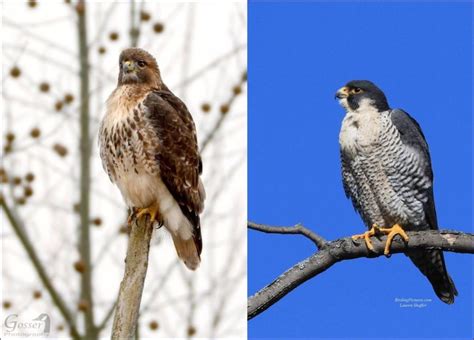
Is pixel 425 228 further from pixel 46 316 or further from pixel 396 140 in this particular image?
pixel 46 316

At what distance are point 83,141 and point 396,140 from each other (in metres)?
2.37

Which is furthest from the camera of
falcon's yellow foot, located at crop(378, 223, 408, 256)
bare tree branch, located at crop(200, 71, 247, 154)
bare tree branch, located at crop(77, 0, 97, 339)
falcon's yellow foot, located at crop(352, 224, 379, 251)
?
falcon's yellow foot, located at crop(378, 223, 408, 256)

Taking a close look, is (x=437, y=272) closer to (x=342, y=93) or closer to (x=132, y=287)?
(x=342, y=93)

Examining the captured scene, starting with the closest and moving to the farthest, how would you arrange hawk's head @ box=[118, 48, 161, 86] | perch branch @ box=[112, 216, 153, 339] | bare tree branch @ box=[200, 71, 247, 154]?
perch branch @ box=[112, 216, 153, 339], bare tree branch @ box=[200, 71, 247, 154], hawk's head @ box=[118, 48, 161, 86]

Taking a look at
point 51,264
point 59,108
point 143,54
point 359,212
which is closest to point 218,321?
point 51,264

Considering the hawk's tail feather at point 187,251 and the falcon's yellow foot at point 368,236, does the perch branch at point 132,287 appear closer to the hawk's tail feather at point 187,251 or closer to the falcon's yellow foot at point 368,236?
the hawk's tail feather at point 187,251

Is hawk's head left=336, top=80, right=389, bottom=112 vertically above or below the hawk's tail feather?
above

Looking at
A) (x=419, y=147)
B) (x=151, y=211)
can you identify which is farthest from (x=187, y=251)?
(x=419, y=147)

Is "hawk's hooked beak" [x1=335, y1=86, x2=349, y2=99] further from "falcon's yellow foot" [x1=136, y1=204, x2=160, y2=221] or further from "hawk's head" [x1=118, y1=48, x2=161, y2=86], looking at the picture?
A: "falcon's yellow foot" [x1=136, y1=204, x2=160, y2=221]

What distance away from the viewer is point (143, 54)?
4434 mm

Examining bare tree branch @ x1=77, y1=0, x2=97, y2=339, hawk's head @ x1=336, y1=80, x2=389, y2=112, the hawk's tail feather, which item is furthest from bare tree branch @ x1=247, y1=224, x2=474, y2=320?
hawk's head @ x1=336, y1=80, x2=389, y2=112

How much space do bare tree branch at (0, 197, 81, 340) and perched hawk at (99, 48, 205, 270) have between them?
2.52 feet

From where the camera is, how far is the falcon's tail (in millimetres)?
5191

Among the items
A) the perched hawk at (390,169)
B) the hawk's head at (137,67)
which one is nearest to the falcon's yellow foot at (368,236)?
the perched hawk at (390,169)
